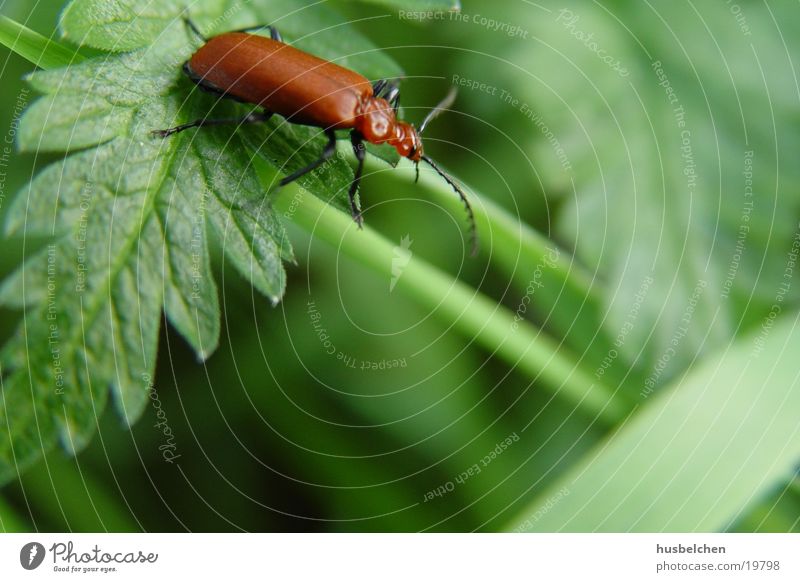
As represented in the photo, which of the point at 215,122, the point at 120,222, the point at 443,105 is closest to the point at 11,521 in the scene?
the point at 120,222

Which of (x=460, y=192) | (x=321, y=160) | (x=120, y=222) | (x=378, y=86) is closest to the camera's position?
(x=120, y=222)

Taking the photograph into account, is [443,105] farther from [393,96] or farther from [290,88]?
[290,88]

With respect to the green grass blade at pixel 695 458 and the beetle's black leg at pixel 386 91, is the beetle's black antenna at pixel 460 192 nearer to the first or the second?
the beetle's black leg at pixel 386 91

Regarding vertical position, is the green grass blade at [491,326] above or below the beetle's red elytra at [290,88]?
below

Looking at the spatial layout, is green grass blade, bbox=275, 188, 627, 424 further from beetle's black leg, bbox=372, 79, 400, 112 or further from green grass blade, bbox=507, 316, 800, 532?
beetle's black leg, bbox=372, 79, 400, 112

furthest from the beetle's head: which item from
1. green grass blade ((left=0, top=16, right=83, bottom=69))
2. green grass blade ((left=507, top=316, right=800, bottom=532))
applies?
green grass blade ((left=507, top=316, right=800, bottom=532))
